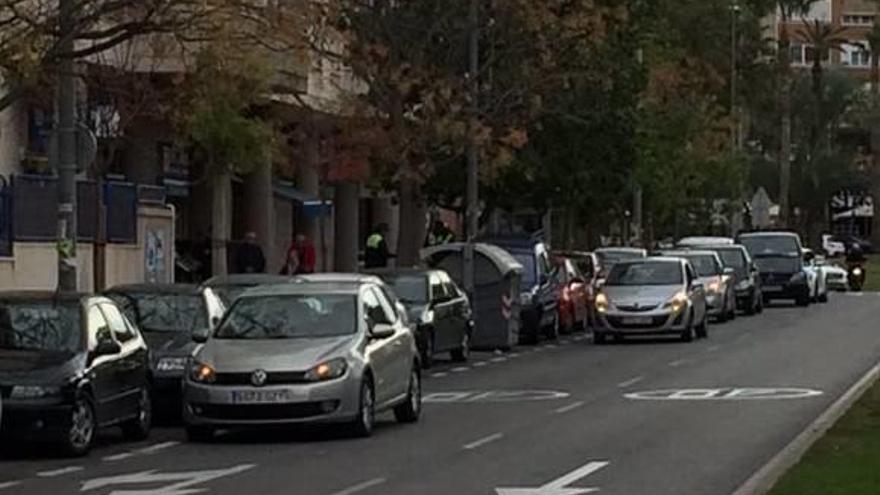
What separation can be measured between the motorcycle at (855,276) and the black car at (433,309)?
1598 inches

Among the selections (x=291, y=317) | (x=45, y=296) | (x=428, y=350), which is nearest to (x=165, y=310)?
(x=291, y=317)

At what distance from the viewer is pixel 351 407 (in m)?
22.0

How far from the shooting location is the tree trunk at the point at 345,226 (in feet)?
204

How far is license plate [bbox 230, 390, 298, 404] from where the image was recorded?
70.8ft

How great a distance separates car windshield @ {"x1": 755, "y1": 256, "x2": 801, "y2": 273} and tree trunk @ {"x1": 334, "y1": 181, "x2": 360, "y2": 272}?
1084 centimetres

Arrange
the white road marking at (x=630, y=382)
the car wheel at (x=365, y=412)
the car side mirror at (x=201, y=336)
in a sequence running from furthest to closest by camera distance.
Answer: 1. the white road marking at (x=630, y=382)
2. the car side mirror at (x=201, y=336)
3. the car wheel at (x=365, y=412)

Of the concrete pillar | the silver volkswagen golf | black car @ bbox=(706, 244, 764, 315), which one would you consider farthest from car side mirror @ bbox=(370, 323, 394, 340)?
black car @ bbox=(706, 244, 764, 315)

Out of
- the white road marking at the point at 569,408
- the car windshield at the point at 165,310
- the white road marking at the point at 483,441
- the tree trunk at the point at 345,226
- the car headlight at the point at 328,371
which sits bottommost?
the white road marking at the point at 483,441

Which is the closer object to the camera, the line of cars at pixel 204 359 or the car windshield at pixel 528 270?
the line of cars at pixel 204 359

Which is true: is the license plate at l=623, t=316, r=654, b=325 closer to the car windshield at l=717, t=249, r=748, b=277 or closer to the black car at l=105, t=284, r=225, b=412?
the car windshield at l=717, t=249, r=748, b=277

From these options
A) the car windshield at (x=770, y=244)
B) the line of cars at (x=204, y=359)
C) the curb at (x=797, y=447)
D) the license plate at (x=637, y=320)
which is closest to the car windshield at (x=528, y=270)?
the license plate at (x=637, y=320)

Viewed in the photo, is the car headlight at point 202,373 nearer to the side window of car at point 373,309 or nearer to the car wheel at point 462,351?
the side window of car at point 373,309

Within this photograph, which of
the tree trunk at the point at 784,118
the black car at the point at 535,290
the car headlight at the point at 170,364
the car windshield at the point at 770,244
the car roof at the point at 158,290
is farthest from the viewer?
the tree trunk at the point at 784,118

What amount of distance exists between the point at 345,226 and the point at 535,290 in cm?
2070
